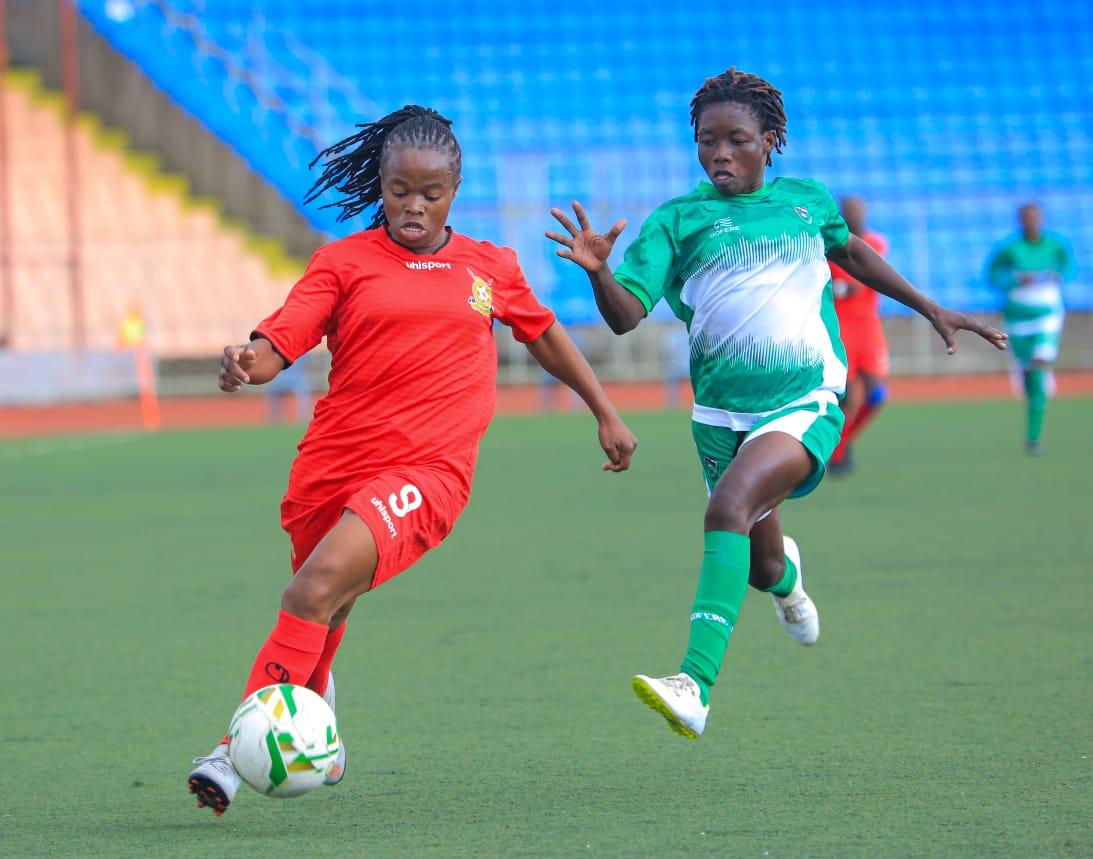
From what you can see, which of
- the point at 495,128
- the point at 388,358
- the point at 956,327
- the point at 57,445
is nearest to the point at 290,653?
the point at 388,358

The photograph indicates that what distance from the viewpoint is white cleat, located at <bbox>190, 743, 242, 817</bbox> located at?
165 inches

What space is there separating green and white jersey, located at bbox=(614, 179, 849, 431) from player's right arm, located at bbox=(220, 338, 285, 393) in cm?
143

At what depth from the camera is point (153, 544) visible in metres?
10.3

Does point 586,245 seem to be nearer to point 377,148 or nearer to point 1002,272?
point 377,148

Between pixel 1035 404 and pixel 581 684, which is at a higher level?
pixel 581 684

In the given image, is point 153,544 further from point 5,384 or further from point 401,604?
point 5,384

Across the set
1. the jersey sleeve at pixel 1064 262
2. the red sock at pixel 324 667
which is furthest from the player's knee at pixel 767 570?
the jersey sleeve at pixel 1064 262

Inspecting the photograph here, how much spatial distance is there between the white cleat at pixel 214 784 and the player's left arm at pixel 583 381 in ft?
4.56

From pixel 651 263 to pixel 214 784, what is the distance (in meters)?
2.17

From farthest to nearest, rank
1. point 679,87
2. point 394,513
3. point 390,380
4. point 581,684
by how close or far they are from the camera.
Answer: point 679,87, point 581,684, point 390,380, point 394,513

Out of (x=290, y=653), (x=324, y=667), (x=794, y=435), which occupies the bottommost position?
(x=324, y=667)

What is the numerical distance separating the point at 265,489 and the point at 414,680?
7273 mm

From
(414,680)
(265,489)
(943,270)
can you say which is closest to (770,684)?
(414,680)

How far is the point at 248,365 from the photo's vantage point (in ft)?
14.4
